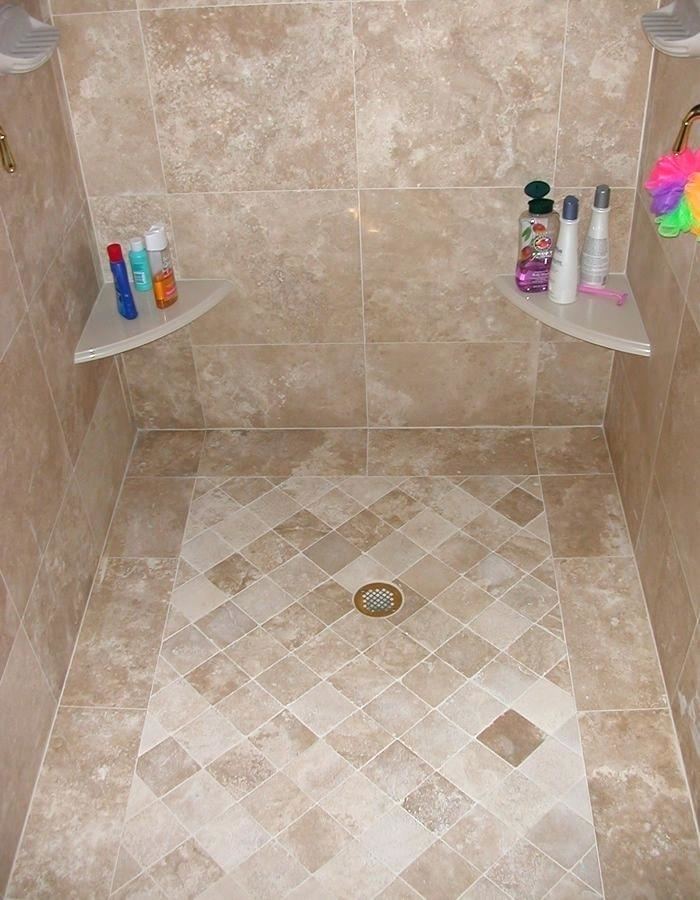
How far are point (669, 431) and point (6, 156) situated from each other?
62.0 inches

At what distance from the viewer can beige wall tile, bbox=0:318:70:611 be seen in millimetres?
1950

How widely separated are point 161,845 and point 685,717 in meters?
1.14

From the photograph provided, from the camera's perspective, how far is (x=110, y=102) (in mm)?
2430

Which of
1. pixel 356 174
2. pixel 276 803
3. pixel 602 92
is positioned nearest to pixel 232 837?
pixel 276 803

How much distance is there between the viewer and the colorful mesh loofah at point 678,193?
70.3 inches

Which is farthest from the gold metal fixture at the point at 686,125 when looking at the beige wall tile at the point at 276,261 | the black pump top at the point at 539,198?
the beige wall tile at the point at 276,261

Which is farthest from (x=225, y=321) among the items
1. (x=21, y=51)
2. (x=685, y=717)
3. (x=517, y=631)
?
(x=685, y=717)

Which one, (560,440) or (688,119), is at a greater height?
(688,119)

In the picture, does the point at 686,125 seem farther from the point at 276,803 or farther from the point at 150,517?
the point at 150,517

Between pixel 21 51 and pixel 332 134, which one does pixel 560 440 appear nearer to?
pixel 332 134

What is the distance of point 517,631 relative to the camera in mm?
2348

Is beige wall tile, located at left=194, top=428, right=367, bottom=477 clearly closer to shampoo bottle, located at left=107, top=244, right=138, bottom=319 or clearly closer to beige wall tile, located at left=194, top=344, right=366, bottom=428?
beige wall tile, located at left=194, top=344, right=366, bottom=428

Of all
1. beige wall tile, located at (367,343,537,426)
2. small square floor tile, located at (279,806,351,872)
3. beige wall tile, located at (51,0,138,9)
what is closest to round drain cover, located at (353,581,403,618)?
small square floor tile, located at (279,806,351,872)

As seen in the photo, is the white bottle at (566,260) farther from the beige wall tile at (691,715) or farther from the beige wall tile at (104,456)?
the beige wall tile at (104,456)
